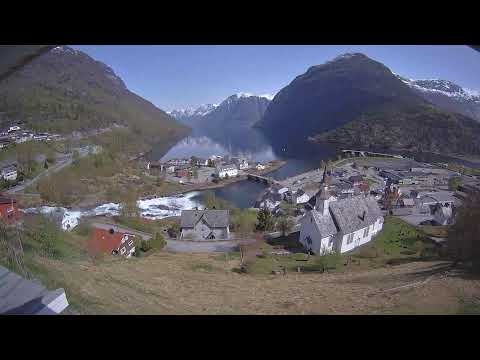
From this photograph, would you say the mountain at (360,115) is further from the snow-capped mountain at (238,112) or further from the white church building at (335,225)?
the white church building at (335,225)

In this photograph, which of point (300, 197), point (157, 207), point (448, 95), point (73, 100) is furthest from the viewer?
point (448, 95)

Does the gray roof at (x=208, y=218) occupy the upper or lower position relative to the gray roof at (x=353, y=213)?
lower

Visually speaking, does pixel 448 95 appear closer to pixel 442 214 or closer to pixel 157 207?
pixel 442 214

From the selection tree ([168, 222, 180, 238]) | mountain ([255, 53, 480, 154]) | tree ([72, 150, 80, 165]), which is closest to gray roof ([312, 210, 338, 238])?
tree ([168, 222, 180, 238])

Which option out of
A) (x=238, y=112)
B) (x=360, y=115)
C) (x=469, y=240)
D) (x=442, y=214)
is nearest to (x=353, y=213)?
(x=442, y=214)

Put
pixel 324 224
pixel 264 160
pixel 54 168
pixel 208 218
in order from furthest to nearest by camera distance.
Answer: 1. pixel 264 160
2. pixel 54 168
3. pixel 208 218
4. pixel 324 224

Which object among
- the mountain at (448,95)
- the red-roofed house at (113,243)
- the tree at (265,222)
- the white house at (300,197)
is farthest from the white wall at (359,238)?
the mountain at (448,95)
